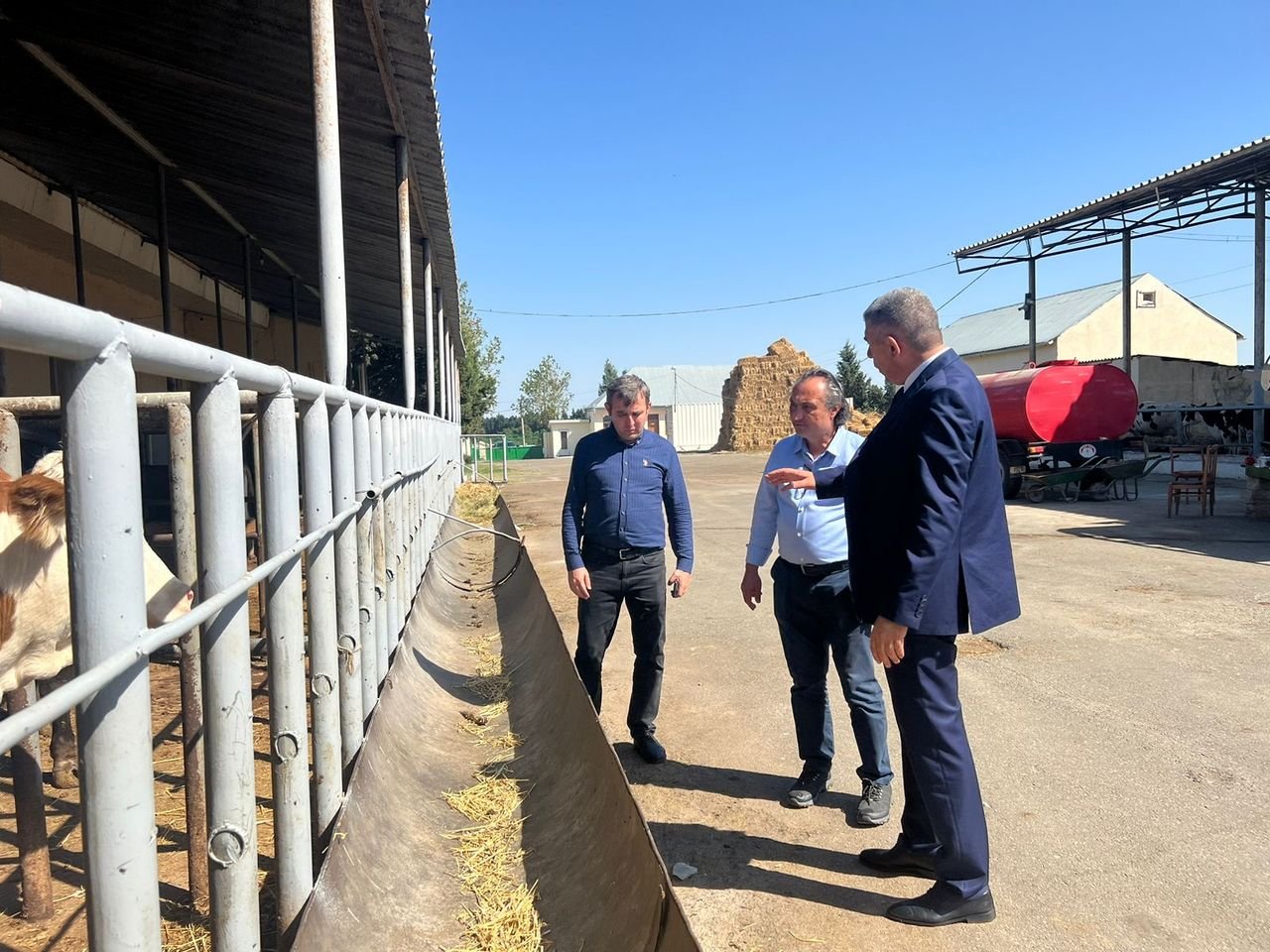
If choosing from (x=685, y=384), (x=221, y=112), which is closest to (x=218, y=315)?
(x=221, y=112)

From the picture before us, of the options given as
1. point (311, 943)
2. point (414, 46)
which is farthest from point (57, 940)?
point (414, 46)

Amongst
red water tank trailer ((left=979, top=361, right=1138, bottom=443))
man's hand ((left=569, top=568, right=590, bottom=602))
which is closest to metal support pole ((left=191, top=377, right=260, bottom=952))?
man's hand ((left=569, top=568, right=590, bottom=602))

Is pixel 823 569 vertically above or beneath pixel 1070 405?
beneath

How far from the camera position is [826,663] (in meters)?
4.03

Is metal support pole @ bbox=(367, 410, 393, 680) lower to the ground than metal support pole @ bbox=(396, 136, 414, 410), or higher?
lower

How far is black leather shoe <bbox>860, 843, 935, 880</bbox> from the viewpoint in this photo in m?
3.29

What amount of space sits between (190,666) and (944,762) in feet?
7.91

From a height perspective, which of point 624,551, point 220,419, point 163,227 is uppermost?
point 163,227

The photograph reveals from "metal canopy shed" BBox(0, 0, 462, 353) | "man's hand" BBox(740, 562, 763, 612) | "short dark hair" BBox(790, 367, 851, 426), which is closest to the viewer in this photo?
"short dark hair" BBox(790, 367, 851, 426)

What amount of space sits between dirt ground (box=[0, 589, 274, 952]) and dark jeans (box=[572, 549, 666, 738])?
164 centimetres

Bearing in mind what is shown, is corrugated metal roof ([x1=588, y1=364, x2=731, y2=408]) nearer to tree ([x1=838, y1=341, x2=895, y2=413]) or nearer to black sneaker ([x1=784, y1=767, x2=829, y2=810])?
tree ([x1=838, y1=341, x2=895, y2=413])

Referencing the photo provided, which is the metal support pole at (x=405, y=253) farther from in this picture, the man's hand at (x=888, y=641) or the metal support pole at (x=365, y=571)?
the man's hand at (x=888, y=641)

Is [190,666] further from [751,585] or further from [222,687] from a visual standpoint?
[751,585]

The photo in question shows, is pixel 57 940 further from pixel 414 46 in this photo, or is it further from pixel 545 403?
pixel 545 403
